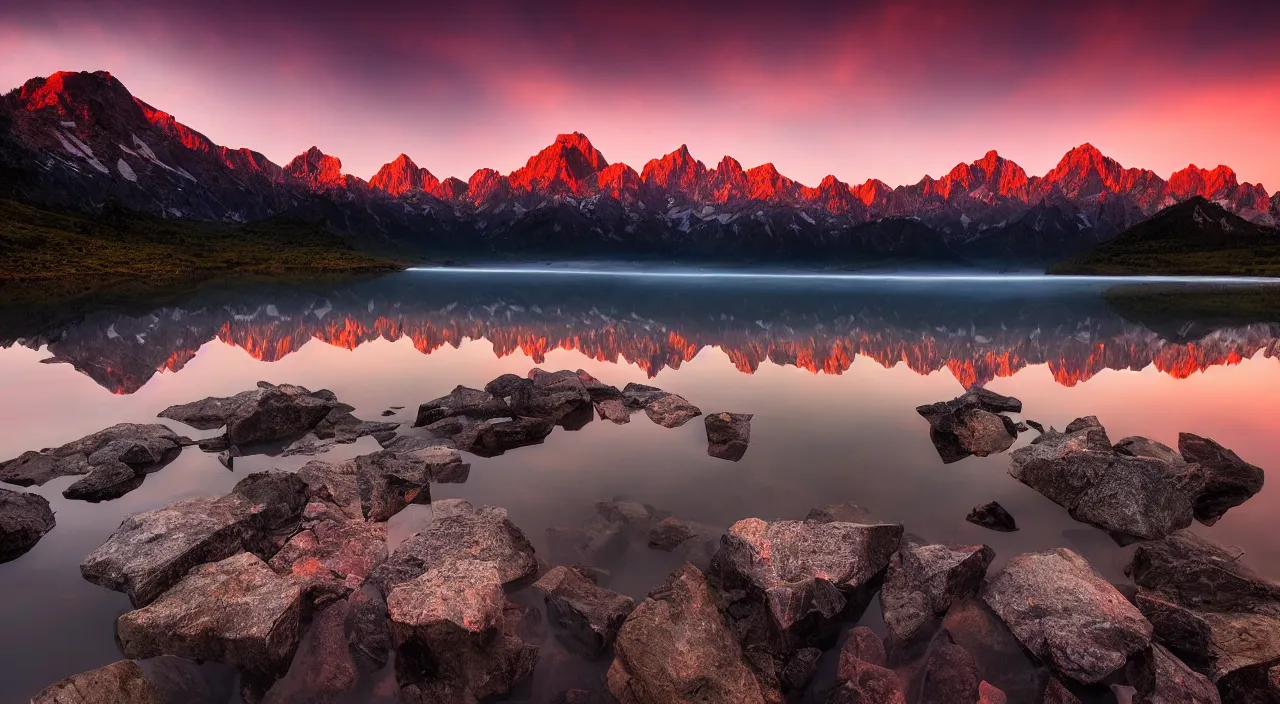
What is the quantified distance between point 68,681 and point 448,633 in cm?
450

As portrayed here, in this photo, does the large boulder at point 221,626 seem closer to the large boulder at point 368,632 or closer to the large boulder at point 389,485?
the large boulder at point 368,632

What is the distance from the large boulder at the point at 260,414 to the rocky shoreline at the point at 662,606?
12.7 ft

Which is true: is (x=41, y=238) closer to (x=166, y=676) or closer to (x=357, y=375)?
(x=357, y=375)

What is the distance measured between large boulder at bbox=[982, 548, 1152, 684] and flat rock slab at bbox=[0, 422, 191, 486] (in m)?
20.3

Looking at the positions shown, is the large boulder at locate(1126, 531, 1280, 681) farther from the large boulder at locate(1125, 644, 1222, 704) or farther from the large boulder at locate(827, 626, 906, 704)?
the large boulder at locate(827, 626, 906, 704)

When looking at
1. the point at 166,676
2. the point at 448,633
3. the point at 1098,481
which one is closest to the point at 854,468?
the point at 1098,481

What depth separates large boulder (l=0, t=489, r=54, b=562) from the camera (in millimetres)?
10633

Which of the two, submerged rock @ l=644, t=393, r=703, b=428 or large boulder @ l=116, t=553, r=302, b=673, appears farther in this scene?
submerged rock @ l=644, t=393, r=703, b=428

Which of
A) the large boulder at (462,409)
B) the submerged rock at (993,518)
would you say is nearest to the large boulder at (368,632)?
the large boulder at (462,409)

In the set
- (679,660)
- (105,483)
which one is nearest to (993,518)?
(679,660)

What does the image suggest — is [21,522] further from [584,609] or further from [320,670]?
[584,609]

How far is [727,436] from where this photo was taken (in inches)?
683

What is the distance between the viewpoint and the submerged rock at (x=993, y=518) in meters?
12.3

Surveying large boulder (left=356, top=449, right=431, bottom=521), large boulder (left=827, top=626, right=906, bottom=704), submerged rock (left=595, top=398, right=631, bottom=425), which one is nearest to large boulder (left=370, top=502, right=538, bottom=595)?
large boulder (left=356, top=449, right=431, bottom=521)
